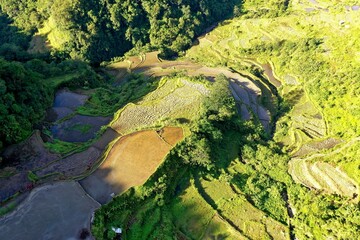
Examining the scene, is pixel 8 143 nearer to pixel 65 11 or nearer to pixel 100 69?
pixel 100 69

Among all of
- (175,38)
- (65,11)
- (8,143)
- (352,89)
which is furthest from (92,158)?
(175,38)

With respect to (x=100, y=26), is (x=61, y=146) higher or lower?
lower

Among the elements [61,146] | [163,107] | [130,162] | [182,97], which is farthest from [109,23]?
[130,162]

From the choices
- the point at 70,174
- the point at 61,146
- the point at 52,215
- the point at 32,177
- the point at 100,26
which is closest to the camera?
the point at 52,215

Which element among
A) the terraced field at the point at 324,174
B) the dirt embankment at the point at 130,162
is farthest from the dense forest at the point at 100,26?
the terraced field at the point at 324,174

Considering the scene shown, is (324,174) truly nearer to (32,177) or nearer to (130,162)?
(130,162)

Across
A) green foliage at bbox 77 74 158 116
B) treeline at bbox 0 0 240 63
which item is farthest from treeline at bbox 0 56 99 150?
treeline at bbox 0 0 240 63

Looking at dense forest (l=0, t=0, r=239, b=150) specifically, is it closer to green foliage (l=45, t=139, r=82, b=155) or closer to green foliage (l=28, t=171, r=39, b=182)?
green foliage (l=45, t=139, r=82, b=155)

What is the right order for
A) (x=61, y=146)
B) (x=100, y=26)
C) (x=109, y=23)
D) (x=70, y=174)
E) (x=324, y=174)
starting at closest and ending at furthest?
(x=70, y=174)
(x=61, y=146)
(x=324, y=174)
(x=100, y=26)
(x=109, y=23)
